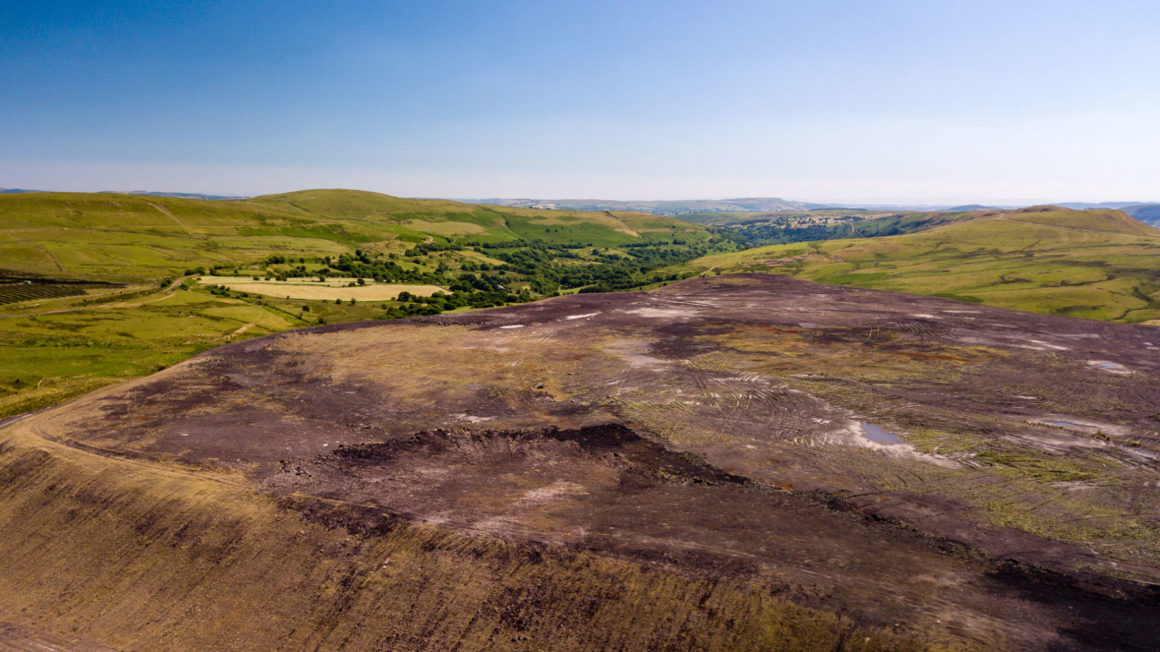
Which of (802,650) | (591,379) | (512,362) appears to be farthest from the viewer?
(512,362)

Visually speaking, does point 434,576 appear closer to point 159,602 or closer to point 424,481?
point 424,481

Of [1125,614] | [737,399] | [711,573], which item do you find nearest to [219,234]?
[737,399]

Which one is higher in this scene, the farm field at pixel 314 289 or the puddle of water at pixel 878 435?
the farm field at pixel 314 289

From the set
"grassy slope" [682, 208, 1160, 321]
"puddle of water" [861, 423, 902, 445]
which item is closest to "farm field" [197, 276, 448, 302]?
"puddle of water" [861, 423, 902, 445]

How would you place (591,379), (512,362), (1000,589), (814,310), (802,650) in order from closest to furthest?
(802,650) → (1000,589) → (591,379) → (512,362) → (814,310)

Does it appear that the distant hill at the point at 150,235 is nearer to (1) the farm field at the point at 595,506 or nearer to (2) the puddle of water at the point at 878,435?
(1) the farm field at the point at 595,506

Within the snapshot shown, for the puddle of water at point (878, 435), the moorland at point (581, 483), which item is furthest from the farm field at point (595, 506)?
the puddle of water at point (878, 435)

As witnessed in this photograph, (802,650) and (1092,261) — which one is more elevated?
(1092,261)
